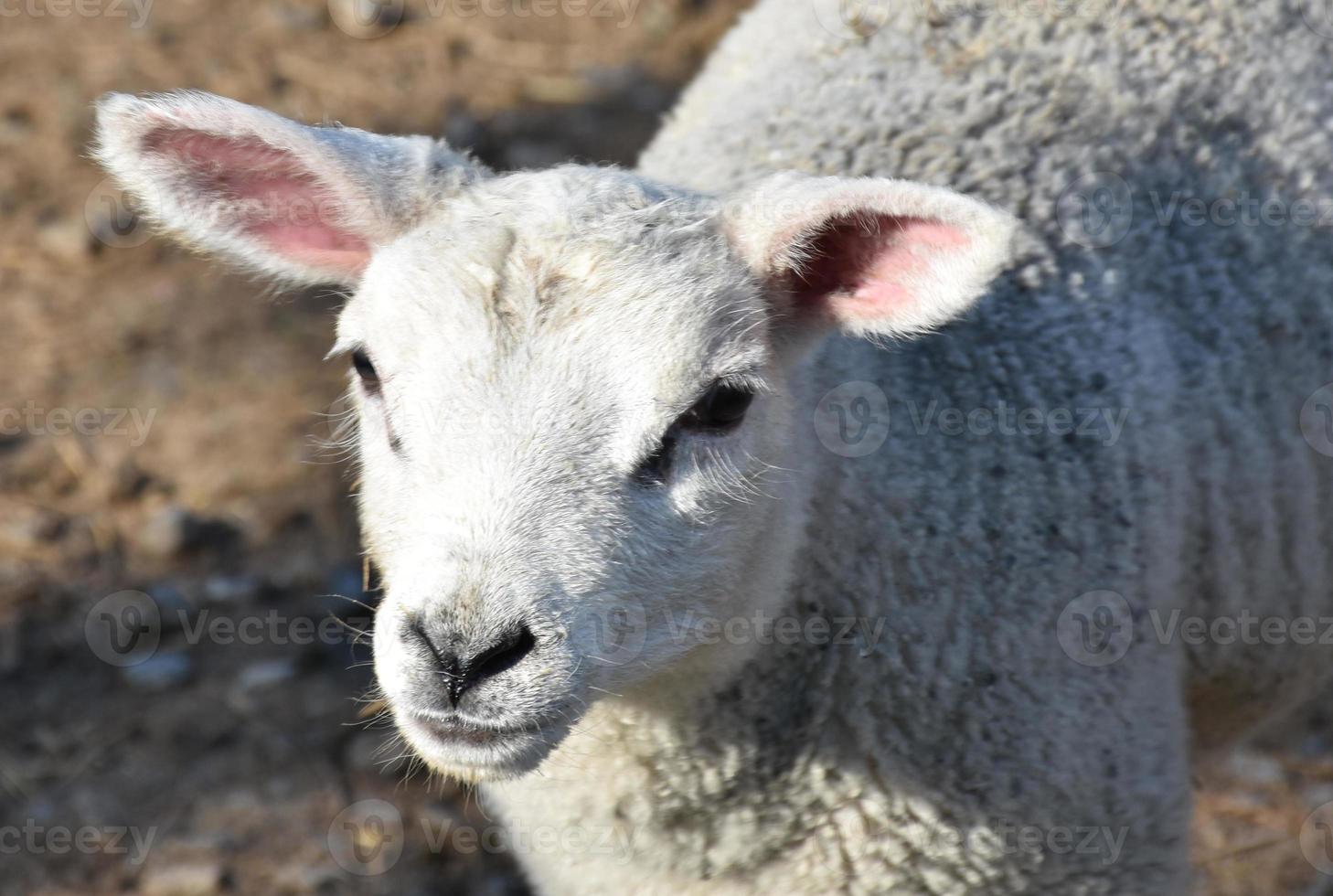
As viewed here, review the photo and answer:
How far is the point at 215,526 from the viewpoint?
4863 millimetres

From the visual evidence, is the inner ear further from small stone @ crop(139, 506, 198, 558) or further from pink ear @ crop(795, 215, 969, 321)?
small stone @ crop(139, 506, 198, 558)

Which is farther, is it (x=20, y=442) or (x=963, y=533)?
(x=20, y=442)

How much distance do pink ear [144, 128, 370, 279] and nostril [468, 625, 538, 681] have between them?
3.00 feet

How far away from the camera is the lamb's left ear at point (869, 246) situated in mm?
2359

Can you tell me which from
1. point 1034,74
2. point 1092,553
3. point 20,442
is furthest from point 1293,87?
point 20,442

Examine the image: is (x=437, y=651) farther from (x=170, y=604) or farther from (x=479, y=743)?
(x=170, y=604)

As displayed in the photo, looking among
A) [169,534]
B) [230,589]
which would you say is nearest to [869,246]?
[230,589]

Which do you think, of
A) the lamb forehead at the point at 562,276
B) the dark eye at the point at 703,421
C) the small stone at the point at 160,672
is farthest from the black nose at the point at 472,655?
the small stone at the point at 160,672

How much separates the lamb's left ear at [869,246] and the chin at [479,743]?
90cm

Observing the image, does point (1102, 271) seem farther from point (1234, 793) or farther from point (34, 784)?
point (34, 784)

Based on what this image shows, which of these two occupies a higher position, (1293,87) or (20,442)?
(1293,87)

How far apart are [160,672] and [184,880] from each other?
2.53ft

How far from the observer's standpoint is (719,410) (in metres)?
2.44

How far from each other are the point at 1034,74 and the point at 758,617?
1583 millimetres
